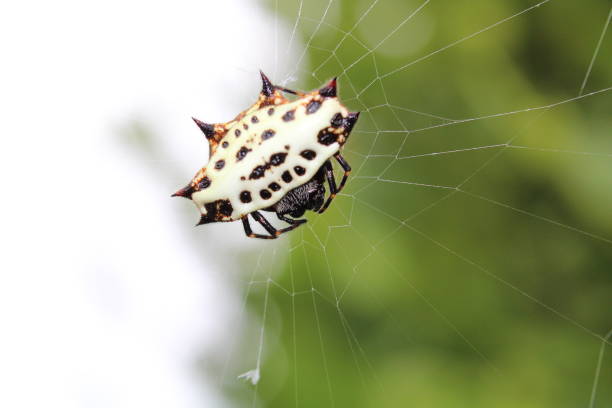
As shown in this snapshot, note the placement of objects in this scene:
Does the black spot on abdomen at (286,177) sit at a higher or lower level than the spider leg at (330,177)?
higher

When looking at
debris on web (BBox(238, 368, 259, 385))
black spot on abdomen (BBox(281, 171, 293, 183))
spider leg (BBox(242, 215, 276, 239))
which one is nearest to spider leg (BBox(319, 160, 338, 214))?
black spot on abdomen (BBox(281, 171, 293, 183))

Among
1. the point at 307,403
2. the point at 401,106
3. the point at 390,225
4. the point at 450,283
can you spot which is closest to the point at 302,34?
the point at 401,106

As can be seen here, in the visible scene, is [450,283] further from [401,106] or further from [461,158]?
[401,106]

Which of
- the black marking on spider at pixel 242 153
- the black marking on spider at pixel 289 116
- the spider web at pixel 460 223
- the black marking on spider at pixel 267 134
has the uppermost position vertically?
the black marking on spider at pixel 289 116

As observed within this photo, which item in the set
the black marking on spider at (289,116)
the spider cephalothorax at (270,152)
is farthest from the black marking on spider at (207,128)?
the black marking on spider at (289,116)

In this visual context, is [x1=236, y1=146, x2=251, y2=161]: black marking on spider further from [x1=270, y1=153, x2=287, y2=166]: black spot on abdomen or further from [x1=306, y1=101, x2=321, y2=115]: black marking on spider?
[x1=306, y1=101, x2=321, y2=115]: black marking on spider

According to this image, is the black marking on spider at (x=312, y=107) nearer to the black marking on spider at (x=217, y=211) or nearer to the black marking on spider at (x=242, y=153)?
the black marking on spider at (x=242, y=153)
